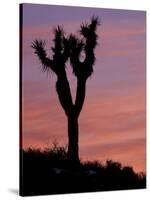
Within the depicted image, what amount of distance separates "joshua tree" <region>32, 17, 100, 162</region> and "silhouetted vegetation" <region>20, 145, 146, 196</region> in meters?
0.16

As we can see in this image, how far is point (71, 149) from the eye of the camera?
10.4 metres

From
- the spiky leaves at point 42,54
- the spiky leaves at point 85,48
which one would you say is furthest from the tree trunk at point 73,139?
the spiky leaves at point 42,54

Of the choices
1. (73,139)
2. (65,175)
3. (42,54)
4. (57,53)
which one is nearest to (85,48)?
(57,53)

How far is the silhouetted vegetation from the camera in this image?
10.1 meters

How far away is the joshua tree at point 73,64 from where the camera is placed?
406 inches

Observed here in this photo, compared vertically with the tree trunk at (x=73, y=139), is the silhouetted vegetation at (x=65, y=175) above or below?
below

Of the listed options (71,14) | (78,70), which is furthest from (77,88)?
(71,14)

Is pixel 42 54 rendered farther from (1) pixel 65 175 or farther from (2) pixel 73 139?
(1) pixel 65 175

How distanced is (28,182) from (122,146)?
135 centimetres

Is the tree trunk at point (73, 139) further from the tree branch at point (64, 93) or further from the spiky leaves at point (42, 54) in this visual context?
the spiky leaves at point (42, 54)

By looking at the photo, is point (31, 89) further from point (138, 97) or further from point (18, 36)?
point (138, 97)

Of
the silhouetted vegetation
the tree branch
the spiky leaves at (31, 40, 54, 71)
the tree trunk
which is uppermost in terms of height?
the spiky leaves at (31, 40, 54, 71)

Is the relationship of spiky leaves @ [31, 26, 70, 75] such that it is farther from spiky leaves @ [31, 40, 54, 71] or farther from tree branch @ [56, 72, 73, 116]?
tree branch @ [56, 72, 73, 116]

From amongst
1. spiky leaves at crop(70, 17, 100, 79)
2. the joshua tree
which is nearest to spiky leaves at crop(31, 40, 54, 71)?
the joshua tree
